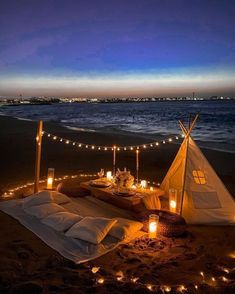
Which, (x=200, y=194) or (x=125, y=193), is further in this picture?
(x=125, y=193)

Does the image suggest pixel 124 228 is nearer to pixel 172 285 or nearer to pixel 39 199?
pixel 172 285

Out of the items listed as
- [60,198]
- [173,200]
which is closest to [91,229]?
[60,198]

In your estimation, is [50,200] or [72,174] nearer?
[50,200]

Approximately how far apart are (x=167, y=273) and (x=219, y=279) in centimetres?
63

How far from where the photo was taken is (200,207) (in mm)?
5562

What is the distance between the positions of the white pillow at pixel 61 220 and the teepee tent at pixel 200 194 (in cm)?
202

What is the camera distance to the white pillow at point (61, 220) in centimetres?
481

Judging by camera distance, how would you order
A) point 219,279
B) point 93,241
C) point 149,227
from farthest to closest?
point 149,227 < point 93,241 < point 219,279

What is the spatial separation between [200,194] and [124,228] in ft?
5.74

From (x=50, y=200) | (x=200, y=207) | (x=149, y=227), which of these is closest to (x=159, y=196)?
(x=200, y=207)

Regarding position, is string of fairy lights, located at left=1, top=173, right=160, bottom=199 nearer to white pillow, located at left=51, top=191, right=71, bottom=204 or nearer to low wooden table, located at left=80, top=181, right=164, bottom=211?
white pillow, located at left=51, top=191, right=71, bottom=204

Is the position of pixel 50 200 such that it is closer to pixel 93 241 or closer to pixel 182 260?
pixel 93 241

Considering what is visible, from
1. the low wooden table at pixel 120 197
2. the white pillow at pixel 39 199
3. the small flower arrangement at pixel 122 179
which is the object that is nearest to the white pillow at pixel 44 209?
the white pillow at pixel 39 199

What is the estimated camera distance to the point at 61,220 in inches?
194
